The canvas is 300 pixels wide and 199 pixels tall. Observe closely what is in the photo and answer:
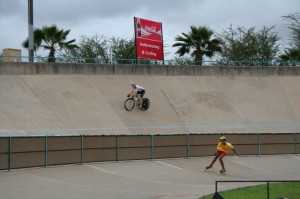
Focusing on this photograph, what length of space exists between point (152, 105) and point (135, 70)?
12.5ft

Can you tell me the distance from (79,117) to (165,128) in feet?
15.3

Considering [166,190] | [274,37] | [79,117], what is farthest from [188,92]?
[274,37]

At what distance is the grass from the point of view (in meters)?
13.7

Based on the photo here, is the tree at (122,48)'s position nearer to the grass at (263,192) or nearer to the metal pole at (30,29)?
the metal pole at (30,29)

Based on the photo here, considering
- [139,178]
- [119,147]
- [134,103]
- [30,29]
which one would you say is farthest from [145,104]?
[139,178]

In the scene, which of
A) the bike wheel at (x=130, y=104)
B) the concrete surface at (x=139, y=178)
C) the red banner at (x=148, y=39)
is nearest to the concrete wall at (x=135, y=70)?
the red banner at (x=148, y=39)

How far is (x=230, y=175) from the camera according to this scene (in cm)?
2080

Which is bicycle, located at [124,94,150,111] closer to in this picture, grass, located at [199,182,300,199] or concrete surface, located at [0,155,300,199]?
concrete surface, located at [0,155,300,199]

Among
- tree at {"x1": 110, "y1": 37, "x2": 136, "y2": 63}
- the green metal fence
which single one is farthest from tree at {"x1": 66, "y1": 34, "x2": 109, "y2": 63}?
the green metal fence

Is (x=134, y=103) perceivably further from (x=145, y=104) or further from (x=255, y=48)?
(x=255, y=48)

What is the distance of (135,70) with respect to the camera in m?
33.9

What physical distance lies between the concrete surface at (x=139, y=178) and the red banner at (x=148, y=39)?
12.7 meters

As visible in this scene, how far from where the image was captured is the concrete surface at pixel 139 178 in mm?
15344

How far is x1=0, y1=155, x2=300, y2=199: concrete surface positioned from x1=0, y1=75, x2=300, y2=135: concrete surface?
4565 mm
